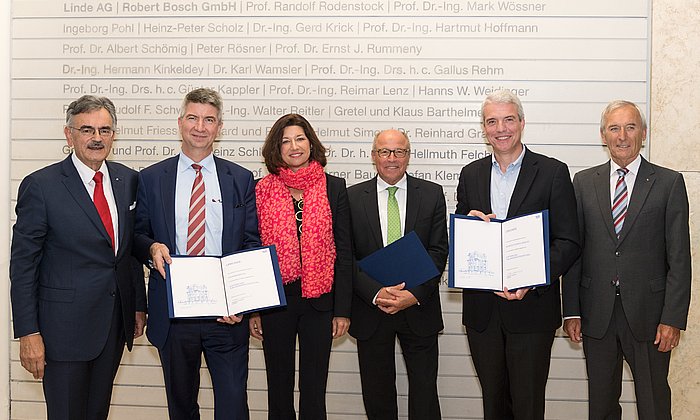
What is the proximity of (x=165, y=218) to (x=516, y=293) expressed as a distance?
1704mm

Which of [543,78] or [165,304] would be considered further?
[543,78]

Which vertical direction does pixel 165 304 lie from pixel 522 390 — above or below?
above

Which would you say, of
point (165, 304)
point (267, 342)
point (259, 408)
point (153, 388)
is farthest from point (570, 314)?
point (153, 388)

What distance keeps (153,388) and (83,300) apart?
1.91 meters

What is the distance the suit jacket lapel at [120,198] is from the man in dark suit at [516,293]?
66.3 inches

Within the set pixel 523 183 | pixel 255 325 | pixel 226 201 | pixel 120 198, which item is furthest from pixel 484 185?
pixel 120 198

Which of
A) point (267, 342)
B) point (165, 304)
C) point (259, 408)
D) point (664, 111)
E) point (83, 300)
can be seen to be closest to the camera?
point (83, 300)

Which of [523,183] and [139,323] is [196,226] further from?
[523,183]

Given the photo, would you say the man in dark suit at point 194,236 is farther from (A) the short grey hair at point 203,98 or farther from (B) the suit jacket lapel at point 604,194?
(B) the suit jacket lapel at point 604,194

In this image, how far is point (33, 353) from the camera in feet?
9.66

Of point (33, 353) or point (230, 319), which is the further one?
point (230, 319)

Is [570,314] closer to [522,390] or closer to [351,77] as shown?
[522,390]

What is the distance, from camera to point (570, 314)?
3381 mm

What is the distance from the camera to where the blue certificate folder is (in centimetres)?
338
